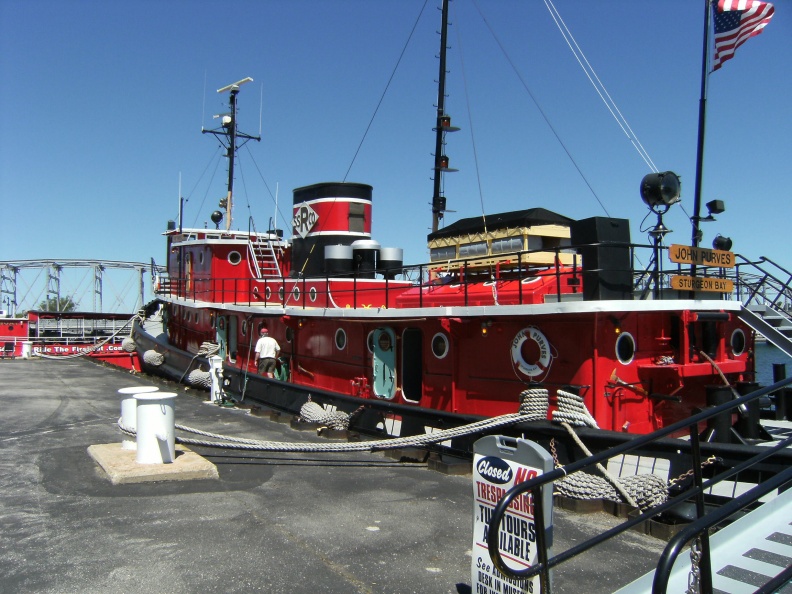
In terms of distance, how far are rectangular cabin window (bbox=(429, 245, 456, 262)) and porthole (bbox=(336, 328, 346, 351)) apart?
219cm

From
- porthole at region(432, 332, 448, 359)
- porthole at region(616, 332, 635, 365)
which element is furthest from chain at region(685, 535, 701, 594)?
porthole at region(432, 332, 448, 359)

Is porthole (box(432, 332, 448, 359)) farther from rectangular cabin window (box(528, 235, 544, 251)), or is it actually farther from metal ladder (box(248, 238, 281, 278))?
metal ladder (box(248, 238, 281, 278))

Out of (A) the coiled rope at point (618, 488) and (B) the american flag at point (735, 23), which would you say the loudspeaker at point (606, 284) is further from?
(B) the american flag at point (735, 23)

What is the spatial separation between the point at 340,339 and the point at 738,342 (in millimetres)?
6769

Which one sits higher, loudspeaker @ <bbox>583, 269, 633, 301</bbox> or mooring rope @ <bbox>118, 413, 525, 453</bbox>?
loudspeaker @ <bbox>583, 269, 633, 301</bbox>

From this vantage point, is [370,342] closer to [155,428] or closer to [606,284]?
[606,284]

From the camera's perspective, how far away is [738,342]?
1007cm

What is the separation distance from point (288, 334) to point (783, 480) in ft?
38.5

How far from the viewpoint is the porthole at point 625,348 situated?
863 cm

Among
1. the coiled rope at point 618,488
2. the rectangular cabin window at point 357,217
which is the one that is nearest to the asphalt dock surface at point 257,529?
the coiled rope at point 618,488

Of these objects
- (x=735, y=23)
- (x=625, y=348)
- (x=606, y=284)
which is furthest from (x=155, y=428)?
(x=735, y=23)

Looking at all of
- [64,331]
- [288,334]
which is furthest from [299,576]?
[64,331]

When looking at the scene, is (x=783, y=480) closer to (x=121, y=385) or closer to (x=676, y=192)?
(x=676, y=192)

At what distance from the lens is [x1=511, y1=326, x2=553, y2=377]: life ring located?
888 cm
